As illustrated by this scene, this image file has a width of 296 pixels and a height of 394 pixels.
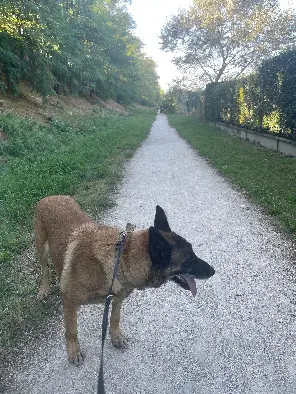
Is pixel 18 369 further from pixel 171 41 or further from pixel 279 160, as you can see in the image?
pixel 171 41

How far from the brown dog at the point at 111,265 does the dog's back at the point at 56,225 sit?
11 mm

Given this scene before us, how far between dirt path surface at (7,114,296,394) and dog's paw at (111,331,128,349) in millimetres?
50

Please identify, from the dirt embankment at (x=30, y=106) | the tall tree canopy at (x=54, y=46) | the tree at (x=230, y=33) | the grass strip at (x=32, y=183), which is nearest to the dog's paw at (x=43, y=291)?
the grass strip at (x=32, y=183)

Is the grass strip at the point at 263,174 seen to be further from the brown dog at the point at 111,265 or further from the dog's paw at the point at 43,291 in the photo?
the dog's paw at the point at 43,291

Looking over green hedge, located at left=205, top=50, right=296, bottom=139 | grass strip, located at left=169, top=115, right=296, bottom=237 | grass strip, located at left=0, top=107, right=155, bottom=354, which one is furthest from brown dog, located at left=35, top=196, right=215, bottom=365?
green hedge, located at left=205, top=50, right=296, bottom=139

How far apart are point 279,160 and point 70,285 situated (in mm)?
8988

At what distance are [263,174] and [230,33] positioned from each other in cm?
2338

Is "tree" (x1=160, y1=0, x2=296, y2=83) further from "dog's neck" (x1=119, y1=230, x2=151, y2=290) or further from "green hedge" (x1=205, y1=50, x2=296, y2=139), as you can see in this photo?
"dog's neck" (x1=119, y1=230, x2=151, y2=290)

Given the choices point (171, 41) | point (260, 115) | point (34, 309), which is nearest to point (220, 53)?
point (171, 41)

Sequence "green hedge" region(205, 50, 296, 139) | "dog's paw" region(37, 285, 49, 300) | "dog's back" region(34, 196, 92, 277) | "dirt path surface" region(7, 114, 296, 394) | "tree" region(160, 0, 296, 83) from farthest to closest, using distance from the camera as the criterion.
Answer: "tree" region(160, 0, 296, 83)
"green hedge" region(205, 50, 296, 139)
"dog's paw" region(37, 285, 49, 300)
"dog's back" region(34, 196, 92, 277)
"dirt path surface" region(7, 114, 296, 394)

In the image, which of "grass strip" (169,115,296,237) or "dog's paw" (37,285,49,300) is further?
"grass strip" (169,115,296,237)

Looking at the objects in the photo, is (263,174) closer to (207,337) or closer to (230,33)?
(207,337)

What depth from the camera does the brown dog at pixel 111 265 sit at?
2.43 m

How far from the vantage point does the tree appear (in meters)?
25.6
